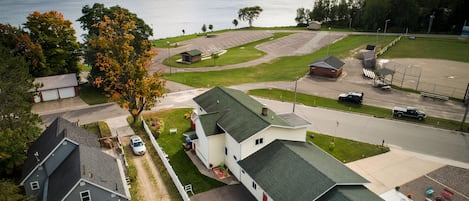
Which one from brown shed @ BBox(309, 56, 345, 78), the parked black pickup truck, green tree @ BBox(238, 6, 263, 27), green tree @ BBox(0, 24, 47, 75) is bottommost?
the parked black pickup truck

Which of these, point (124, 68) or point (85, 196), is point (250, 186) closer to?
point (85, 196)

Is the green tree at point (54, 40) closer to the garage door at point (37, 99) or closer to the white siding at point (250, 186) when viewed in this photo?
the garage door at point (37, 99)

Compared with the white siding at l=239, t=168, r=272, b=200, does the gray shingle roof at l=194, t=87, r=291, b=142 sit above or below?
above

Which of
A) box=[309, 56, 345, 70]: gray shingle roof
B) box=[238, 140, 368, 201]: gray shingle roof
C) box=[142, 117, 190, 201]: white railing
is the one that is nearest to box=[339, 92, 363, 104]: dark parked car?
box=[309, 56, 345, 70]: gray shingle roof

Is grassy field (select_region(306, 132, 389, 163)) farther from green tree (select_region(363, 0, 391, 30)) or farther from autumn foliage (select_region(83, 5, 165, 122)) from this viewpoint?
green tree (select_region(363, 0, 391, 30))

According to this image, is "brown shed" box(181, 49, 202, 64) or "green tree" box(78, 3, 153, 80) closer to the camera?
"green tree" box(78, 3, 153, 80)

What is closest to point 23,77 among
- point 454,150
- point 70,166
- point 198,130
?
point 70,166

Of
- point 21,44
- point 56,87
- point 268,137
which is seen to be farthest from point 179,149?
point 21,44
